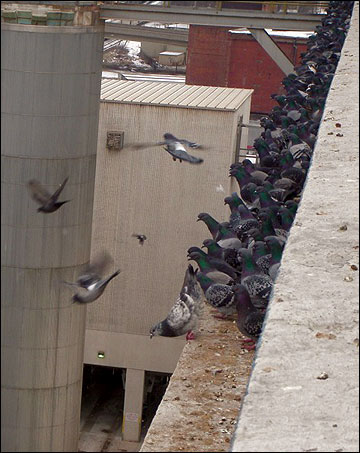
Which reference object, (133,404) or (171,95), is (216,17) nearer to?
(171,95)

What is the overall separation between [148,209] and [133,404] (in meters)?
1.60

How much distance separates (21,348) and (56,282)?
518 millimetres

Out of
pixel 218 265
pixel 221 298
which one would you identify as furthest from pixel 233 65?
pixel 221 298

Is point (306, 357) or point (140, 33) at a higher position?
point (306, 357)

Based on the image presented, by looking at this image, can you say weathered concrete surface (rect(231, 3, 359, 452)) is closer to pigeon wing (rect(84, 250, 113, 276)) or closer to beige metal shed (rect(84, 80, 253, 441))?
pigeon wing (rect(84, 250, 113, 276))

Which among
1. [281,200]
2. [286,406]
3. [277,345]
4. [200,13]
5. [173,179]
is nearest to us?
[286,406]

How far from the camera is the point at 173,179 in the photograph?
29.7 feet

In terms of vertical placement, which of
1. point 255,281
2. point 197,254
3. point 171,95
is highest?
point 255,281

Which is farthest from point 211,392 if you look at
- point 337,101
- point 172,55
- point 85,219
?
point 172,55

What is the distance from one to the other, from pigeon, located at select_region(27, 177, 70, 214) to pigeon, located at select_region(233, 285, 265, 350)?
138 centimetres

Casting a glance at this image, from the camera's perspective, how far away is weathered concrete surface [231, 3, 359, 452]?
1.92 m

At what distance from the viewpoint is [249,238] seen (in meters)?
5.18

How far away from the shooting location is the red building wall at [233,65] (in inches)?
661

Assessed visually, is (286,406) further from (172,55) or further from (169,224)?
(172,55)
